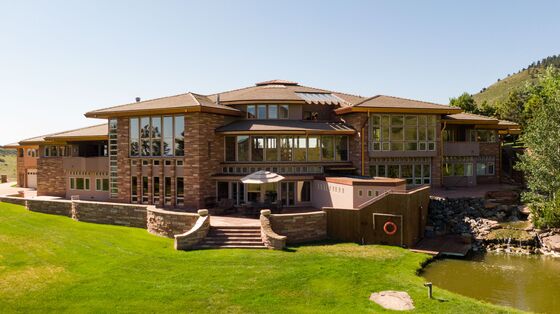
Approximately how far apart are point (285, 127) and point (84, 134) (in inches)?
657

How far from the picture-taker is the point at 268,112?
27.1 m

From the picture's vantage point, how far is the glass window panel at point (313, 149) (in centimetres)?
2498

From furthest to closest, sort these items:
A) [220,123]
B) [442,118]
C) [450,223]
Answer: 1. [442,118]
2. [220,123]
3. [450,223]

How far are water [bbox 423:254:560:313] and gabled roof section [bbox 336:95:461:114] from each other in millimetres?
10495

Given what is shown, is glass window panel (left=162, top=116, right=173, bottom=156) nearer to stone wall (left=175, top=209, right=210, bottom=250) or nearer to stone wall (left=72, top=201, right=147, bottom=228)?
stone wall (left=72, top=201, right=147, bottom=228)

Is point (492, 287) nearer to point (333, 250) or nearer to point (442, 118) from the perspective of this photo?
point (333, 250)

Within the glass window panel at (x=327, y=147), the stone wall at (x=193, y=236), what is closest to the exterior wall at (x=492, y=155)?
the glass window panel at (x=327, y=147)

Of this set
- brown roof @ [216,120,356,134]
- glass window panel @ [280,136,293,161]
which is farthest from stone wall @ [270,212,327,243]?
brown roof @ [216,120,356,134]

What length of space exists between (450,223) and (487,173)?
11903 mm

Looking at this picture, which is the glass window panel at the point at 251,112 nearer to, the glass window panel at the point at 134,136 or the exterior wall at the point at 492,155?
the glass window panel at the point at 134,136

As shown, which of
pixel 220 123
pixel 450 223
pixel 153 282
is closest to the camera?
pixel 153 282

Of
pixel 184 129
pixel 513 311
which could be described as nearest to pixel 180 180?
pixel 184 129

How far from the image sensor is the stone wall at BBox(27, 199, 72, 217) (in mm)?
23797

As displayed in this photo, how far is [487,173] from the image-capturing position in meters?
30.7
